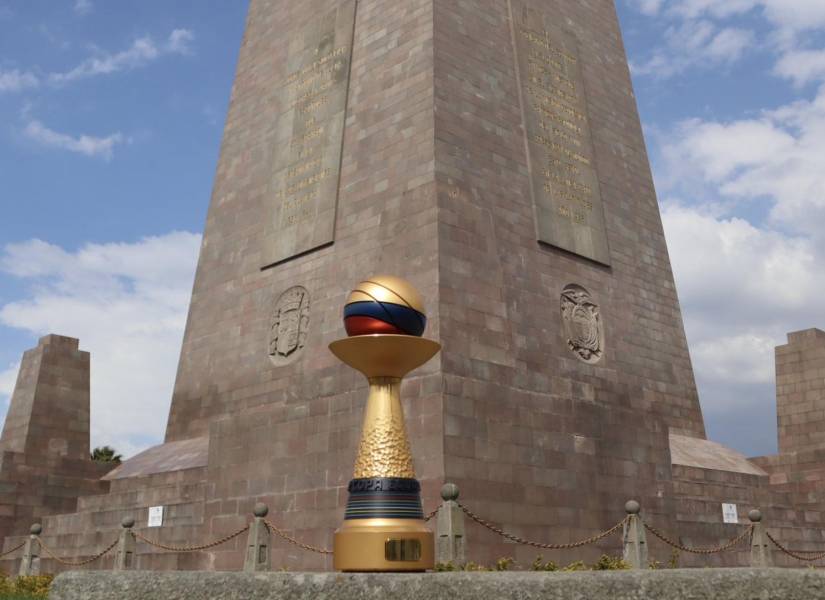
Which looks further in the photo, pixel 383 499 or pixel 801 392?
pixel 801 392

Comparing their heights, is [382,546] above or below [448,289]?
below

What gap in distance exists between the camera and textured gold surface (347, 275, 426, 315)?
6.55 metres

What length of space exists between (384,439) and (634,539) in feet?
19.5

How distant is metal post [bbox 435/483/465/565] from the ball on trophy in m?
3.72

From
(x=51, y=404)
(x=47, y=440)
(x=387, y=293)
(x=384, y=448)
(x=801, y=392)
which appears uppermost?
(x=801, y=392)

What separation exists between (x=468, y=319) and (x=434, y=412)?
2.32 metres

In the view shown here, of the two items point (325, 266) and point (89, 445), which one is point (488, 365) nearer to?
point (325, 266)

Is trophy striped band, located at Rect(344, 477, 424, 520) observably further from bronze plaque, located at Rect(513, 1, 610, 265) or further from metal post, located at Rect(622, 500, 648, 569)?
bronze plaque, located at Rect(513, 1, 610, 265)

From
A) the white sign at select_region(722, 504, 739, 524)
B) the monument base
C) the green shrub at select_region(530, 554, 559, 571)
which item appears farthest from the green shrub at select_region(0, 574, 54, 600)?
the white sign at select_region(722, 504, 739, 524)

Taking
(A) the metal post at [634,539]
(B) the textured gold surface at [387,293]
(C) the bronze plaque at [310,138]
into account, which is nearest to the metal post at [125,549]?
(C) the bronze plaque at [310,138]

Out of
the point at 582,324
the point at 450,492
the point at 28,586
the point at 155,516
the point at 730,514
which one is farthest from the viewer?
the point at 582,324

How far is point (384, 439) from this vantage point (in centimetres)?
645

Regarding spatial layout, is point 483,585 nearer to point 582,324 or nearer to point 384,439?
point 384,439

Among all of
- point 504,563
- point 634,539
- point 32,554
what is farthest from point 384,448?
point 32,554
